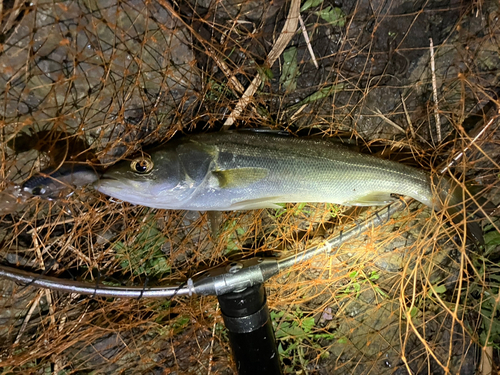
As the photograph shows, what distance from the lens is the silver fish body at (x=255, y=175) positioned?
2652 millimetres

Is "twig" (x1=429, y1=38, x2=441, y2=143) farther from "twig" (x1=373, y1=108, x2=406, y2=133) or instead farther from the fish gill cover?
"twig" (x1=373, y1=108, x2=406, y2=133)

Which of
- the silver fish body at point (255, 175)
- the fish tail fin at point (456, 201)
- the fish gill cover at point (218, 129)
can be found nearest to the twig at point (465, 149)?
the fish gill cover at point (218, 129)

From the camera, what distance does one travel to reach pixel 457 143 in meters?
3.17

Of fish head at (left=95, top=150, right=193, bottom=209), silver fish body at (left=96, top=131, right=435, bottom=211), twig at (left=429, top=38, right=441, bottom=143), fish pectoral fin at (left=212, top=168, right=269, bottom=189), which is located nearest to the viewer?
fish head at (left=95, top=150, right=193, bottom=209)

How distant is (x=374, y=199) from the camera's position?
3000 millimetres

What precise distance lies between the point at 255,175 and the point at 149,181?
0.94 meters

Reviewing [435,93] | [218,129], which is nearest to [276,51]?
[218,129]

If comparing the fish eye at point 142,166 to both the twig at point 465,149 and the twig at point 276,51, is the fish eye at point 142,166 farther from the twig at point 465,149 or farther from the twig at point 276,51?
the twig at point 465,149

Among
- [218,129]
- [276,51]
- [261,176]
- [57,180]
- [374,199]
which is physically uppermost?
[276,51]

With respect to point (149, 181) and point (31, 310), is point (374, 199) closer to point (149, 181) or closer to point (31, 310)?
point (149, 181)

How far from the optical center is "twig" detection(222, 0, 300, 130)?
10.1 feet

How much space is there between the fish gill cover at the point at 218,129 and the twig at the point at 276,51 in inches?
Answer: 0.7

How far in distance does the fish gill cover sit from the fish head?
43 centimetres

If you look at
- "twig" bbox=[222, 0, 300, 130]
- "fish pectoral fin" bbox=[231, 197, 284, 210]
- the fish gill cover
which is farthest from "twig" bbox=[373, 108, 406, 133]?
"fish pectoral fin" bbox=[231, 197, 284, 210]
